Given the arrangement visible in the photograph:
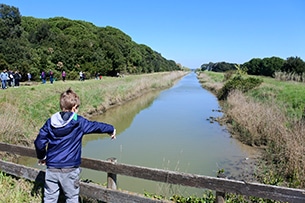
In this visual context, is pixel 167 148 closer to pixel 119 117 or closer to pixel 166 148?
pixel 166 148

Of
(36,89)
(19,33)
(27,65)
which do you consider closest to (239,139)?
(36,89)

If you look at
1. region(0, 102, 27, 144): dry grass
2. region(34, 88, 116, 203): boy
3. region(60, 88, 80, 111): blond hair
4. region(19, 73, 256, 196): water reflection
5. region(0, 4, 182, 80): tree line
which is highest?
region(0, 4, 182, 80): tree line

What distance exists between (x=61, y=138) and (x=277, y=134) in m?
7.54

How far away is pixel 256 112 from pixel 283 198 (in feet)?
30.3

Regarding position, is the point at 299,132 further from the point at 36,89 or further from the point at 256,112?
the point at 36,89

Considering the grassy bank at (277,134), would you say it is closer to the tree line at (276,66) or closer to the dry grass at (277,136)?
the dry grass at (277,136)

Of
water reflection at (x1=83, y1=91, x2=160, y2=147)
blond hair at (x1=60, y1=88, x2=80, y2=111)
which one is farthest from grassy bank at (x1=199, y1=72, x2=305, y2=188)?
water reflection at (x1=83, y1=91, x2=160, y2=147)

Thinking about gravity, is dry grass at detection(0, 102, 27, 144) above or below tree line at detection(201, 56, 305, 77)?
below

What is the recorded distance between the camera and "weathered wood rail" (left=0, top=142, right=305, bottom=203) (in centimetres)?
288

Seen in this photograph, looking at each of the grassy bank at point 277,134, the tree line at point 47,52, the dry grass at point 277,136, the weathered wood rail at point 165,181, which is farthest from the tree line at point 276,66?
the weathered wood rail at point 165,181

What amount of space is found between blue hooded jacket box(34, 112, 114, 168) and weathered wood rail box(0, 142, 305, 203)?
68cm

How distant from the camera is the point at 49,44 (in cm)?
3462

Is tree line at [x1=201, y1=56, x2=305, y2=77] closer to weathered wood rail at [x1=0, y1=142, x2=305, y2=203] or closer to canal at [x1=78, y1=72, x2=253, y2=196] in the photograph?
canal at [x1=78, y1=72, x2=253, y2=196]

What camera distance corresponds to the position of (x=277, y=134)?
859cm
